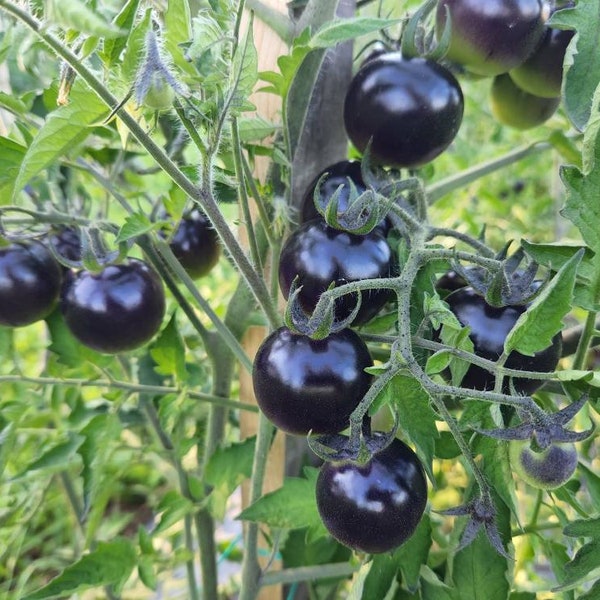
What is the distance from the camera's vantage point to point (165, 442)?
0.91 meters

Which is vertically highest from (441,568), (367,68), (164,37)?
(164,37)

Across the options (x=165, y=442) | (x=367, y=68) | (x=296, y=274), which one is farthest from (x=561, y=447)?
(x=165, y=442)

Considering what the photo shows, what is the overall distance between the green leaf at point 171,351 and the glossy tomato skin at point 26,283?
13 centimetres

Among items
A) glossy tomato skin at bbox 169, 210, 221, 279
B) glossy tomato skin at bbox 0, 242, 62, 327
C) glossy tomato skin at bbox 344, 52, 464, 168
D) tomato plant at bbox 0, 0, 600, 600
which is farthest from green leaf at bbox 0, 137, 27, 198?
glossy tomato skin at bbox 344, 52, 464, 168

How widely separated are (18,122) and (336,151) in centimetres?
36

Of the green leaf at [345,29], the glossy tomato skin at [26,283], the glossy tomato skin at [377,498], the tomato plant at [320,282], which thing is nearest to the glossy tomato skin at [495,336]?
the tomato plant at [320,282]

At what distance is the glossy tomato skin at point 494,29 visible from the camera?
62cm

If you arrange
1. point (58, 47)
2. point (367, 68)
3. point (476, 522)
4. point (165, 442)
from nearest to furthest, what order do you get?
1. point (58, 47)
2. point (476, 522)
3. point (367, 68)
4. point (165, 442)

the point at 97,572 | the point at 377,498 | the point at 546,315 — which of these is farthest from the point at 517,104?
the point at 97,572

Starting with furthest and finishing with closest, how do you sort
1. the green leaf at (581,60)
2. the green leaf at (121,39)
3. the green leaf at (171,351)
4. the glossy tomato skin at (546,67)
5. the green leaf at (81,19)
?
the green leaf at (171,351), the glossy tomato skin at (546,67), the green leaf at (581,60), the green leaf at (121,39), the green leaf at (81,19)

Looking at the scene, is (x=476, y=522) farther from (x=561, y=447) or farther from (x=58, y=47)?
(x=58, y=47)

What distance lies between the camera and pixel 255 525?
746 mm

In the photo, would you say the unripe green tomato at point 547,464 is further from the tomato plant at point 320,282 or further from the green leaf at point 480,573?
the green leaf at point 480,573

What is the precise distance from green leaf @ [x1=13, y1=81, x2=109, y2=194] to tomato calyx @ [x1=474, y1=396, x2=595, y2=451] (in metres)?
0.37
